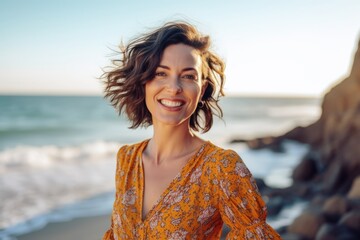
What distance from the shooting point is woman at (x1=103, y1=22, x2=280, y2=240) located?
2012 mm

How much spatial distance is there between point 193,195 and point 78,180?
9.48 meters

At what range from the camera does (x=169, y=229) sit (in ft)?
6.84

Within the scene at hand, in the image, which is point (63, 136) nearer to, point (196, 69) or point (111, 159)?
point (111, 159)

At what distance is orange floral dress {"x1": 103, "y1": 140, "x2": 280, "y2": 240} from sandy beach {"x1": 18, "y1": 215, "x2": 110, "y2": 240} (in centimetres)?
510

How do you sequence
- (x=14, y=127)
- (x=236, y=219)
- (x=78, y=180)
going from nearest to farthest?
1. (x=236, y=219)
2. (x=78, y=180)
3. (x=14, y=127)

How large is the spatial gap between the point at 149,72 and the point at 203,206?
23.8 inches

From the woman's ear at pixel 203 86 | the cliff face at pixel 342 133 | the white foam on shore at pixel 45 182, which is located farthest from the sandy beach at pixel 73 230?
the woman's ear at pixel 203 86

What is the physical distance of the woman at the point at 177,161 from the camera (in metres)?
2.01

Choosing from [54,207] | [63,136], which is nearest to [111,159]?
[54,207]

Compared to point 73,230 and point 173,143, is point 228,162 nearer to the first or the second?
point 173,143

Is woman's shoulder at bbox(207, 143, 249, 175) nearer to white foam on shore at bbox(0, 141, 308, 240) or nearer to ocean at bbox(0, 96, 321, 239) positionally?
ocean at bbox(0, 96, 321, 239)

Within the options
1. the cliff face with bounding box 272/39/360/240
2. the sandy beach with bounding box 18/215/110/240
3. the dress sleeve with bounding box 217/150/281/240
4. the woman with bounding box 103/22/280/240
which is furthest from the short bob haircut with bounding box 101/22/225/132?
the sandy beach with bounding box 18/215/110/240

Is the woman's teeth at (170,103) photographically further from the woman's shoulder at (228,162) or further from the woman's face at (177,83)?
the woman's shoulder at (228,162)

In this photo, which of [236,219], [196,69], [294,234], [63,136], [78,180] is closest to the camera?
[236,219]
